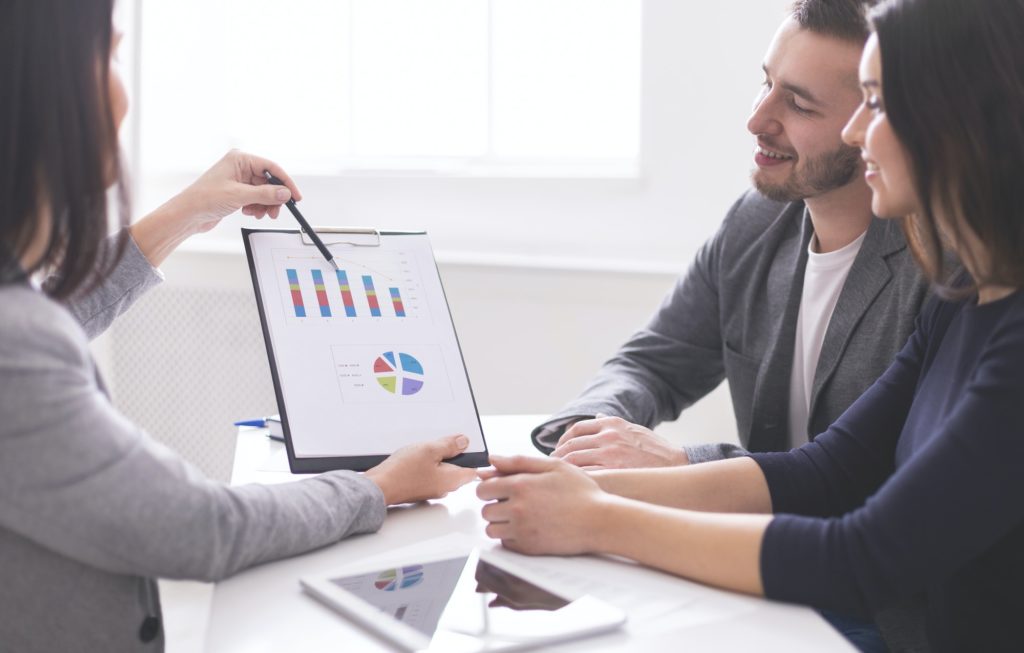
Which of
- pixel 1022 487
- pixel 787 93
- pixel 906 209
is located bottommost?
pixel 1022 487

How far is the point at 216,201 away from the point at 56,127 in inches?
23.5

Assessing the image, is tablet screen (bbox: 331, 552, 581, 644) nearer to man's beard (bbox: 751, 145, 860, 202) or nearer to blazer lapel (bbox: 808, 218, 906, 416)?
blazer lapel (bbox: 808, 218, 906, 416)

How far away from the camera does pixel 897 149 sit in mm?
1106

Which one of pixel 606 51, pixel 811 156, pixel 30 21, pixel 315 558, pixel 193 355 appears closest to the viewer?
pixel 30 21

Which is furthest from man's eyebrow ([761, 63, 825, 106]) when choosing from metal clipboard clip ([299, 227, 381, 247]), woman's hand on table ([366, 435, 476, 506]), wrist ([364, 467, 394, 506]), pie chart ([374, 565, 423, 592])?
pie chart ([374, 565, 423, 592])

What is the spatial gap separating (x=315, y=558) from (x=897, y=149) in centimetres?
70

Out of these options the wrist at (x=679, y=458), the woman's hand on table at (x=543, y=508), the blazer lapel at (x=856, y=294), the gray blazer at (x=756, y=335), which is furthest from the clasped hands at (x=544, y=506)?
the blazer lapel at (x=856, y=294)

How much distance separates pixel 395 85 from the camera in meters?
2.99

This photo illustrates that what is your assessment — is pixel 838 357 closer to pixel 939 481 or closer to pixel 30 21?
pixel 939 481

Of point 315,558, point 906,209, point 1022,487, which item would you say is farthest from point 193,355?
point 1022,487

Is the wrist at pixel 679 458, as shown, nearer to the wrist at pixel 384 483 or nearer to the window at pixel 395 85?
the wrist at pixel 384 483

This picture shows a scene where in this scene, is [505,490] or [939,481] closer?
[939,481]

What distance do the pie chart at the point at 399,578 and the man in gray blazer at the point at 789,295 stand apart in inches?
19.2

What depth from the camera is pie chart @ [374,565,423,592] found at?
3.18 feet
